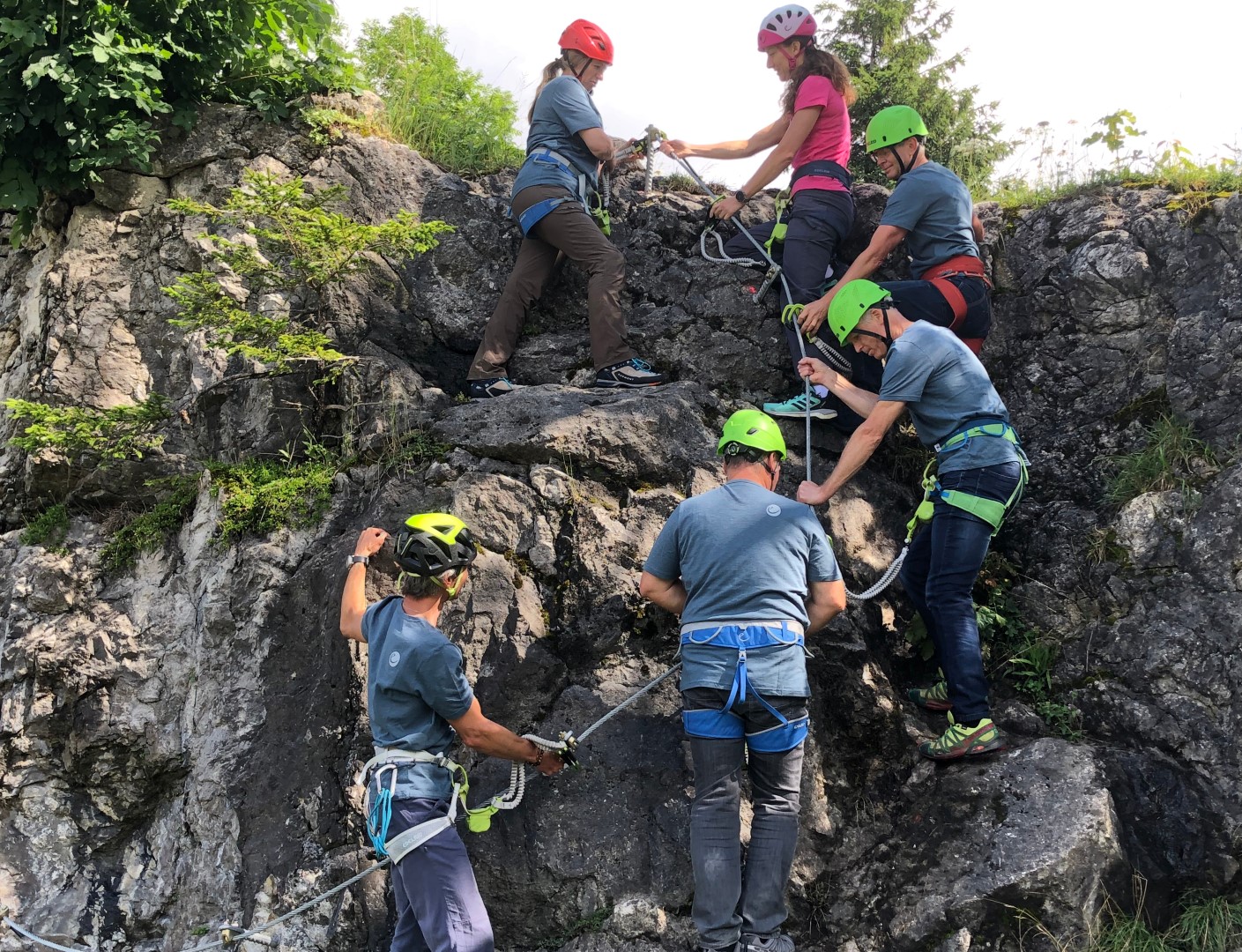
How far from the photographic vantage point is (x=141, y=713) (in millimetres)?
6051

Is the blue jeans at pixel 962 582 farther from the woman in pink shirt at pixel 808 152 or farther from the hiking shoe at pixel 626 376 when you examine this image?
the hiking shoe at pixel 626 376

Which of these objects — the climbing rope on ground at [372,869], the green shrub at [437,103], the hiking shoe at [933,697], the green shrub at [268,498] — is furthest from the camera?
the green shrub at [437,103]

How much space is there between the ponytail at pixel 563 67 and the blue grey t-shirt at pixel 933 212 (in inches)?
104

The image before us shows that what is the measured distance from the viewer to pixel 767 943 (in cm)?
429

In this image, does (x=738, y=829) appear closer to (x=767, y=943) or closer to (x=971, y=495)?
(x=767, y=943)

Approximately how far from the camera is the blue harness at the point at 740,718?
453 cm

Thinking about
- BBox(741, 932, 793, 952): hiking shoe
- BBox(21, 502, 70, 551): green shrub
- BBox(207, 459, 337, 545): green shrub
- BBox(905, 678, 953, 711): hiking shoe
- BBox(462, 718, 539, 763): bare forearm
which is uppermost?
BBox(207, 459, 337, 545): green shrub

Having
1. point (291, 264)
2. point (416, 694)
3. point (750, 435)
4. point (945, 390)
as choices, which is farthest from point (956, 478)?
point (291, 264)

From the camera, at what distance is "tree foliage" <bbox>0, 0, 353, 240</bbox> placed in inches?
288

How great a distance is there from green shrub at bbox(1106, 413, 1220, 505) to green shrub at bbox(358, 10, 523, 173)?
5.60 metres

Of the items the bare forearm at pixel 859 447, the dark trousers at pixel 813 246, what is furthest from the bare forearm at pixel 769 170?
the bare forearm at pixel 859 447

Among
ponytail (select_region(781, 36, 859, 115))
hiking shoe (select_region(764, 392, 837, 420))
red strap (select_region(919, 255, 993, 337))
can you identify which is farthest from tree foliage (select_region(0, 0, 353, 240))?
red strap (select_region(919, 255, 993, 337))

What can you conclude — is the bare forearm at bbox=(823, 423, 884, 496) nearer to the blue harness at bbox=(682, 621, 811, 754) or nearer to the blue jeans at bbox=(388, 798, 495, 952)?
the blue harness at bbox=(682, 621, 811, 754)

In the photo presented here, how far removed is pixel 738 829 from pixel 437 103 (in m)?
7.37
